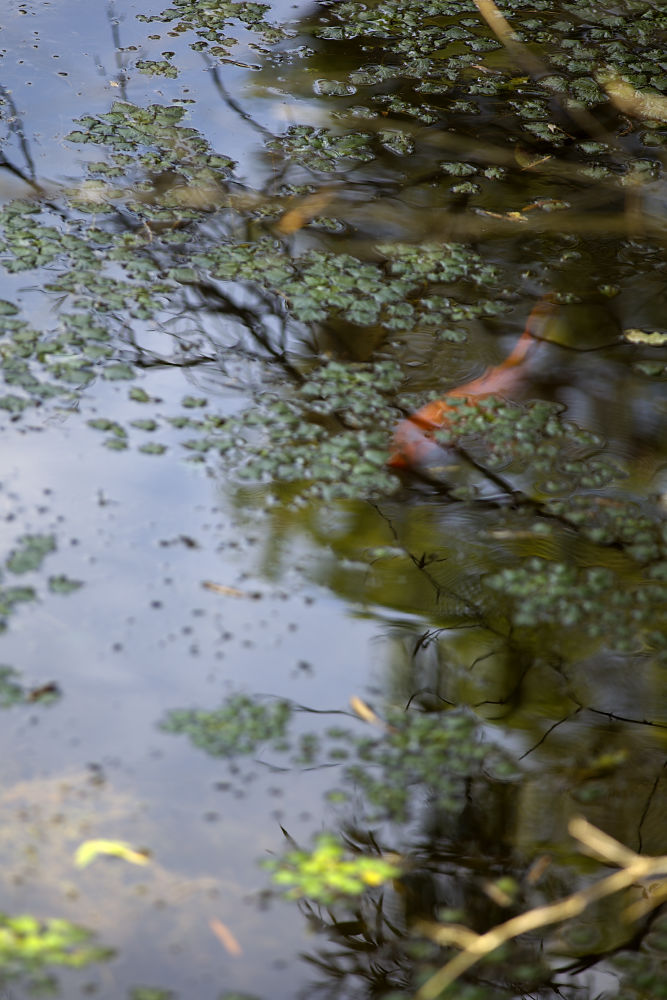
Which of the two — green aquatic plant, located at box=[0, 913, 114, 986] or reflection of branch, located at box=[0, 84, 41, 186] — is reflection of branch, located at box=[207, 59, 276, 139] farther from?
green aquatic plant, located at box=[0, 913, 114, 986]

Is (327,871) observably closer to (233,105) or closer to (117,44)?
(233,105)

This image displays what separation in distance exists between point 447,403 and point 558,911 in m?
1.12

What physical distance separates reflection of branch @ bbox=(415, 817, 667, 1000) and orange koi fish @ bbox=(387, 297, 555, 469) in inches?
32.7

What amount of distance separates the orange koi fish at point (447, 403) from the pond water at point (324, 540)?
0.04 ft

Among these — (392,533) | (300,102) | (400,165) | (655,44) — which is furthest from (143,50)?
(392,533)

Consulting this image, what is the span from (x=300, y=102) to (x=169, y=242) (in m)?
1.00

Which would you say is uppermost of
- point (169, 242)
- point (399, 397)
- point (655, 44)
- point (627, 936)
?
point (655, 44)

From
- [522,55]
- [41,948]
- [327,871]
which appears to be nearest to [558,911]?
[327,871]

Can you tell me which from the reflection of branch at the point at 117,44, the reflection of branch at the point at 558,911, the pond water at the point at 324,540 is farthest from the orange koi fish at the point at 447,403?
the reflection of branch at the point at 117,44

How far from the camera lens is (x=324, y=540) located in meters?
1.93

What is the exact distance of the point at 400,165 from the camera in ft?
10.0

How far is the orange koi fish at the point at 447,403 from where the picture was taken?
2094mm

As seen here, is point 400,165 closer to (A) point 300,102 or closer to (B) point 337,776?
(A) point 300,102

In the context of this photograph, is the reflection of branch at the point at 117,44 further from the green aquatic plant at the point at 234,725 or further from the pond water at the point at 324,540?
the green aquatic plant at the point at 234,725
